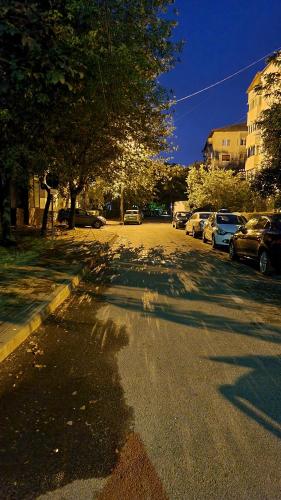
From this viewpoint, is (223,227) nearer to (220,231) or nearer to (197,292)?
(220,231)

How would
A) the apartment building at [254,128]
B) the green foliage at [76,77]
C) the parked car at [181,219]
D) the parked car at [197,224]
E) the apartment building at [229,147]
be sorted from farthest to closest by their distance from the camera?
the apartment building at [229,147], the apartment building at [254,128], the parked car at [181,219], the parked car at [197,224], the green foliage at [76,77]

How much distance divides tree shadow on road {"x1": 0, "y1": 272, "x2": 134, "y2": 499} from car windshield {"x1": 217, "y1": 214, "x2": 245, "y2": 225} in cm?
1513

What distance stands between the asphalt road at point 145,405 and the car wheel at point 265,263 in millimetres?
4289

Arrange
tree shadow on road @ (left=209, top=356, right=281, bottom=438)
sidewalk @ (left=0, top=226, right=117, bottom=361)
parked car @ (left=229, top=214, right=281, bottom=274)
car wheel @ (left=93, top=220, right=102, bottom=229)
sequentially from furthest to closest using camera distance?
1. car wheel @ (left=93, top=220, right=102, bottom=229)
2. parked car @ (left=229, top=214, right=281, bottom=274)
3. sidewalk @ (left=0, top=226, right=117, bottom=361)
4. tree shadow on road @ (left=209, top=356, right=281, bottom=438)

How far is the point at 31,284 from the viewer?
945 centimetres

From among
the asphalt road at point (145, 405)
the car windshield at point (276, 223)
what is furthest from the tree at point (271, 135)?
the asphalt road at point (145, 405)

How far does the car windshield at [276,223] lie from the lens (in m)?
12.7

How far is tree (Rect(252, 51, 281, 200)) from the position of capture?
1789 centimetres

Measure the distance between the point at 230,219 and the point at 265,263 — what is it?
337 inches

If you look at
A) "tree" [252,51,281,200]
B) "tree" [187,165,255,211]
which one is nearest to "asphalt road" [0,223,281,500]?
"tree" [252,51,281,200]

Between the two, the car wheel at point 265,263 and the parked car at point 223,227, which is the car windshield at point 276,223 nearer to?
the car wheel at point 265,263

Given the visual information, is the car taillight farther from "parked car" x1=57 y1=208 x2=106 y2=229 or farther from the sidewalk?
"parked car" x1=57 y1=208 x2=106 y2=229

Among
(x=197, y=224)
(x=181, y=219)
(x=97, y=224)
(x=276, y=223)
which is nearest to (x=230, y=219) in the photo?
(x=197, y=224)

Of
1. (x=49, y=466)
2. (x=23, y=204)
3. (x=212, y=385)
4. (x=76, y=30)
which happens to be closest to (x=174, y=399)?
(x=212, y=385)
